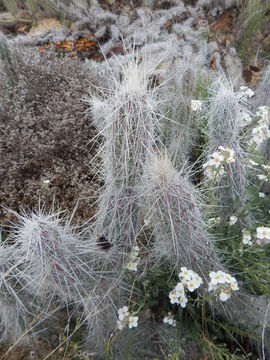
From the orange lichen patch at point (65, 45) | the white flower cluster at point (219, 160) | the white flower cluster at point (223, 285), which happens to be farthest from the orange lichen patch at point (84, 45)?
the white flower cluster at point (223, 285)

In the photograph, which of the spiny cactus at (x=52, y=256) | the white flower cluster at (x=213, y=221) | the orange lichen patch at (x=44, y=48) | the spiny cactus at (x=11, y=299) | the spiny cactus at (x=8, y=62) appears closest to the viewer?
the spiny cactus at (x=52, y=256)

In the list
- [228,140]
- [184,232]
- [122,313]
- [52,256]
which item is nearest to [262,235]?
[184,232]

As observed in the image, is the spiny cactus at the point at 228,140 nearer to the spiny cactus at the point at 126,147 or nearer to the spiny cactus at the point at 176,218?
the spiny cactus at the point at 176,218

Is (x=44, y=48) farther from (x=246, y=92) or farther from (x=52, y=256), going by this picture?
(x=52, y=256)

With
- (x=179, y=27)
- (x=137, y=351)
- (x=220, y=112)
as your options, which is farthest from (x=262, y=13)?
(x=137, y=351)

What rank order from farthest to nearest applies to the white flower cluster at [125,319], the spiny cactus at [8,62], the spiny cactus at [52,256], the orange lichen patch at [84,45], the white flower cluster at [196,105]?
the orange lichen patch at [84,45] → the spiny cactus at [8,62] → the white flower cluster at [196,105] → the white flower cluster at [125,319] → the spiny cactus at [52,256]

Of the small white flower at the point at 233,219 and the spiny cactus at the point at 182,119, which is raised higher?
the spiny cactus at the point at 182,119
